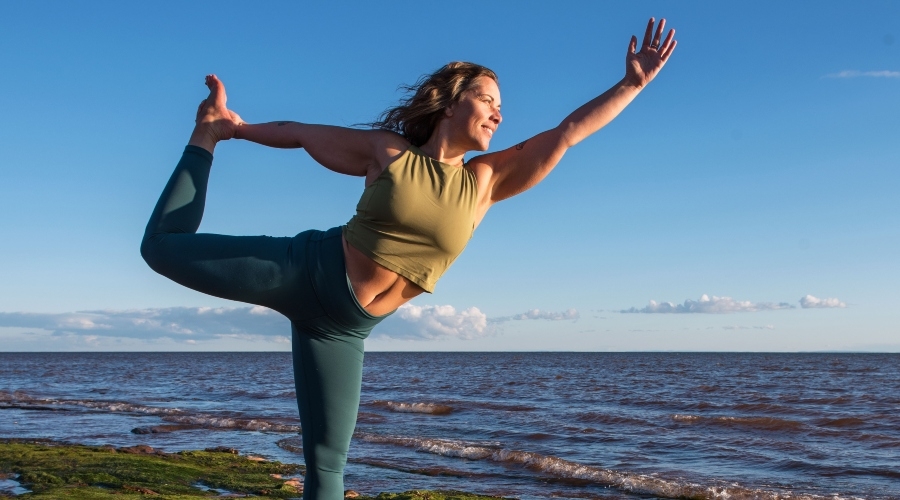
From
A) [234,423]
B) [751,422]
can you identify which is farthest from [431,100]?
[751,422]

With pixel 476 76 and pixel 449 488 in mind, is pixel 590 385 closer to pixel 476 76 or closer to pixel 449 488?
pixel 449 488

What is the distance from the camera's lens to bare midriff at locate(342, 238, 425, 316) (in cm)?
292

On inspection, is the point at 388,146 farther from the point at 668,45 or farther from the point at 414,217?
the point at 668,45

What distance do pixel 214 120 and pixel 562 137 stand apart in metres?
1.42

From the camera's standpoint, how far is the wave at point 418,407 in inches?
871

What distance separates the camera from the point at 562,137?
122 inches

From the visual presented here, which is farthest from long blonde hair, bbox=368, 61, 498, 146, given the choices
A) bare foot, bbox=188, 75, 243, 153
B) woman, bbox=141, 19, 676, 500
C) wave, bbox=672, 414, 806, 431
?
wave, bbox=672, 414, 806, 431

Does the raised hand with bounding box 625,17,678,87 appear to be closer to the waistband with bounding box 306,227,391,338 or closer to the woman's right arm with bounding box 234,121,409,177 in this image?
the woman's right arm with bounding box 234,121,409,177

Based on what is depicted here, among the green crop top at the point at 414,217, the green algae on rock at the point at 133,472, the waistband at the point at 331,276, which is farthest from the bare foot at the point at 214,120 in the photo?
the green algae on rock at the point at 133,472

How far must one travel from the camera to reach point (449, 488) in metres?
10.6

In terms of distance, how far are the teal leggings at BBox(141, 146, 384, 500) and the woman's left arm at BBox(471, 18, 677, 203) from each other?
688mm

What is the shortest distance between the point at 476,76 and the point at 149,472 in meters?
7.87

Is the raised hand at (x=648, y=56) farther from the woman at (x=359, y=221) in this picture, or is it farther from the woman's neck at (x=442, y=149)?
the woman's neck at (x=442, y=149)

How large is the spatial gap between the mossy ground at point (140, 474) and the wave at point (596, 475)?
9.67 ft
